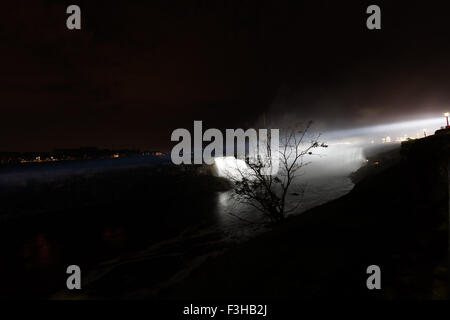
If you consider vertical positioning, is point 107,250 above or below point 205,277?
→ below

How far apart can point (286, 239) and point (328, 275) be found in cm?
266

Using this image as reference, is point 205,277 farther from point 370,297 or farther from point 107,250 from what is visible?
point 107,250

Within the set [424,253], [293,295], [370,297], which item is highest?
[424,253]

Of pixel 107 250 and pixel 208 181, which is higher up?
pixel 208 181

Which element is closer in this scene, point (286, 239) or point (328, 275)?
point (328, 275)

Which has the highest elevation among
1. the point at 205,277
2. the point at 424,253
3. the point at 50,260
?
the point at 424,253

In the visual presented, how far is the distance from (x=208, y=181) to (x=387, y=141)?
12252cm

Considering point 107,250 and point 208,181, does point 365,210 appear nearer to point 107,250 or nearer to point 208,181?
point 107,250

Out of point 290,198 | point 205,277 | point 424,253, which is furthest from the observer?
point 290,198

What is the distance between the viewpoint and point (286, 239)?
7.35 m

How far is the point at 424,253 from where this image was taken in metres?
4.23
